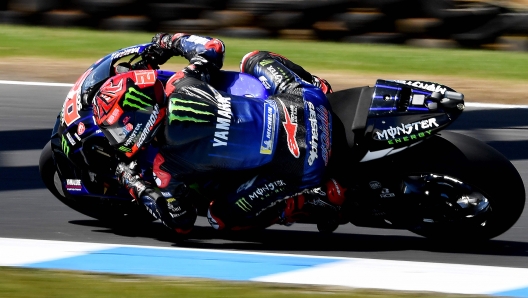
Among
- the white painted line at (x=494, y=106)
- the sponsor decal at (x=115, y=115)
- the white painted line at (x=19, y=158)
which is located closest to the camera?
the sponsor decal at (x=115, y=115)

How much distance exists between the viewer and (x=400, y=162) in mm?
4207

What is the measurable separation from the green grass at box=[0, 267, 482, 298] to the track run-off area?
9 centimetres

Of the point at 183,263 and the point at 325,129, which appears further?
the point at 325,129

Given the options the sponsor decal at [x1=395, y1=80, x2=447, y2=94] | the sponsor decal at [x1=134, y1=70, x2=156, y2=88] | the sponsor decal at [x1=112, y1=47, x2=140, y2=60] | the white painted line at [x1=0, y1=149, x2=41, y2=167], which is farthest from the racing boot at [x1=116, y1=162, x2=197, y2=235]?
the white painted line at [x1=0, y1=149, x2=41, y2=167]

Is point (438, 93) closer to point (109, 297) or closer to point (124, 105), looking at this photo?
point (124, 105)

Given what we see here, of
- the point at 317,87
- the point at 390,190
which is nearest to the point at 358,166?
the point at 390,190

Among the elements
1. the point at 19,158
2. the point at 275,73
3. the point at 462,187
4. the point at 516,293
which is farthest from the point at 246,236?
the point at 19,158

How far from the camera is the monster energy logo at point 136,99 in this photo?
3.96m

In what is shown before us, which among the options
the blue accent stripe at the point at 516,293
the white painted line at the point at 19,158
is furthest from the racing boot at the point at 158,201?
the white painted line at the point at 19,158

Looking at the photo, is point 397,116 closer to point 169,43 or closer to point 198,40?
point 198,40

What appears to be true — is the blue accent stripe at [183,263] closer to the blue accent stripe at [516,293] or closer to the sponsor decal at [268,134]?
the sponsor decal at [268,134]

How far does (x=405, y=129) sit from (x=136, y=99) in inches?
52.7

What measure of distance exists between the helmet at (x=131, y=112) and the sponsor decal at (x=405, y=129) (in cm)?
109

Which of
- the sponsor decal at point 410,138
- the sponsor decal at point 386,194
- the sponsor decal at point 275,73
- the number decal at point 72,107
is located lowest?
the sponsor decal at point 386,194
